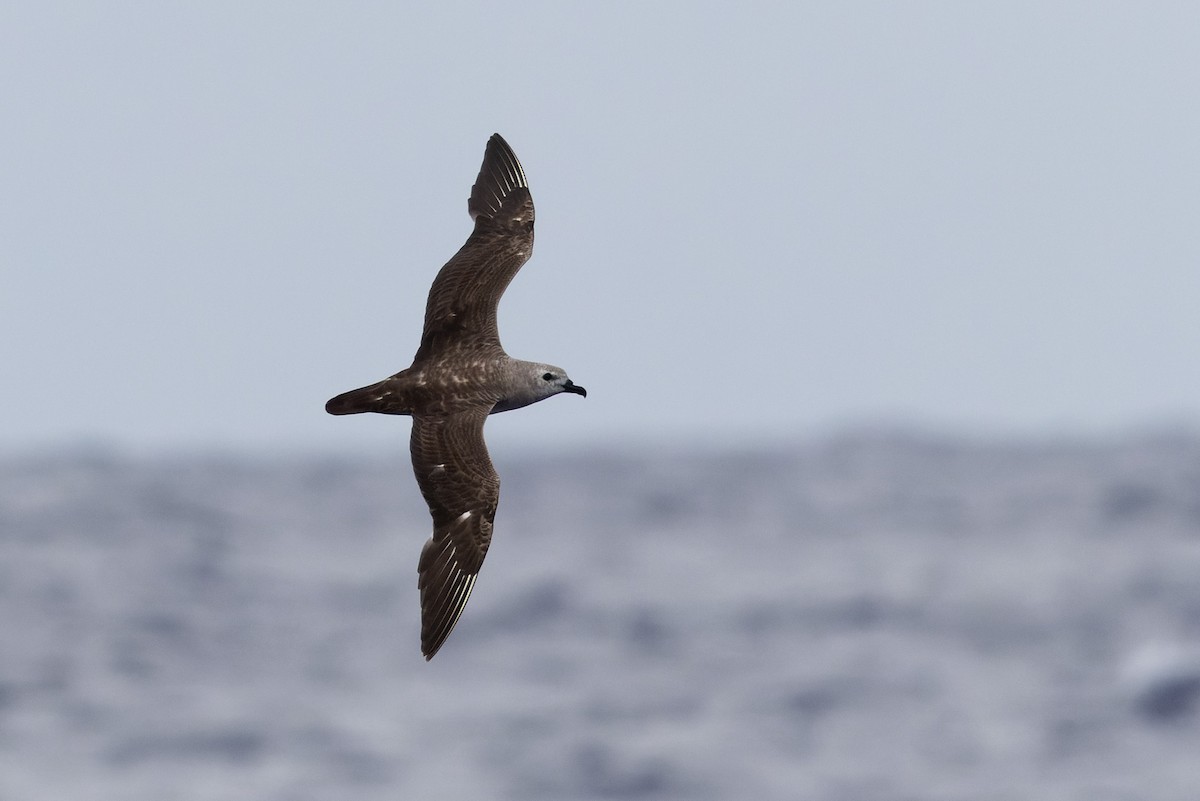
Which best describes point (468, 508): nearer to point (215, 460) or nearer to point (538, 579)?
point (538, 579)

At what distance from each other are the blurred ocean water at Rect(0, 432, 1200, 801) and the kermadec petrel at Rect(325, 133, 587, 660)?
577 inches

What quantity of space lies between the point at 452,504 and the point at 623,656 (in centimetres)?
2396

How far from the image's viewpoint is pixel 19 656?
34.8m

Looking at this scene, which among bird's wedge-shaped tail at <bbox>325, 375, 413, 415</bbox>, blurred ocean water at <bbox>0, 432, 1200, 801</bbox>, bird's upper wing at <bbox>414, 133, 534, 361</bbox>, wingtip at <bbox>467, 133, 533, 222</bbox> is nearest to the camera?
bird's wedge-shaped tail at <bbox>325, 375, 413, 415</bbox>

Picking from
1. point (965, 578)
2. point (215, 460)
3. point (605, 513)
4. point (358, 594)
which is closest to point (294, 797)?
point (358, 594)

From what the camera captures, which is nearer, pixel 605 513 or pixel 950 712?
pixel 950 712

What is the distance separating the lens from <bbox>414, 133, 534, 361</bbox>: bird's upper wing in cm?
1418

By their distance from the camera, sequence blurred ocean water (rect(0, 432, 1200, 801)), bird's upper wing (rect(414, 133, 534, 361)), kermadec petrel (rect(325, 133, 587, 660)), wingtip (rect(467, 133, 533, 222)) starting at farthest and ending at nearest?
blurred ocean water (rect(0, 432, 1200, 801)), wingtip (rect(467, 133, 533, 222)), bird's upper wing (rect(414, 133, 534, 361)), kermadec petrel (rect(325, 133, 587, 660))

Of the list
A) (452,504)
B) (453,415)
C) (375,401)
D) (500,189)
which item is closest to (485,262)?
(500,189)

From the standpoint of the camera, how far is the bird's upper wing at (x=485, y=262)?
46.5 feet

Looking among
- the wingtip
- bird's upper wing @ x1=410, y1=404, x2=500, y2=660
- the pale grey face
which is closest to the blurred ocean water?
the wingtip

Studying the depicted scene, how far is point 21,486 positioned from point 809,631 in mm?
39238

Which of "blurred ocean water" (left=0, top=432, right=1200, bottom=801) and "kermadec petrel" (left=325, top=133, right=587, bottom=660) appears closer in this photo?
"kermadec petrel" (left=325, top=133, right=587, bottom=660)

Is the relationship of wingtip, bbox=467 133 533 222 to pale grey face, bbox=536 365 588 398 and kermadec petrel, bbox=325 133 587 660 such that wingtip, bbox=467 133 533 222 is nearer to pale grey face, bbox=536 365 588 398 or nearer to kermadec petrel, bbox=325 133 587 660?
→ kermadec petrel, bbox=325 133 587 660
